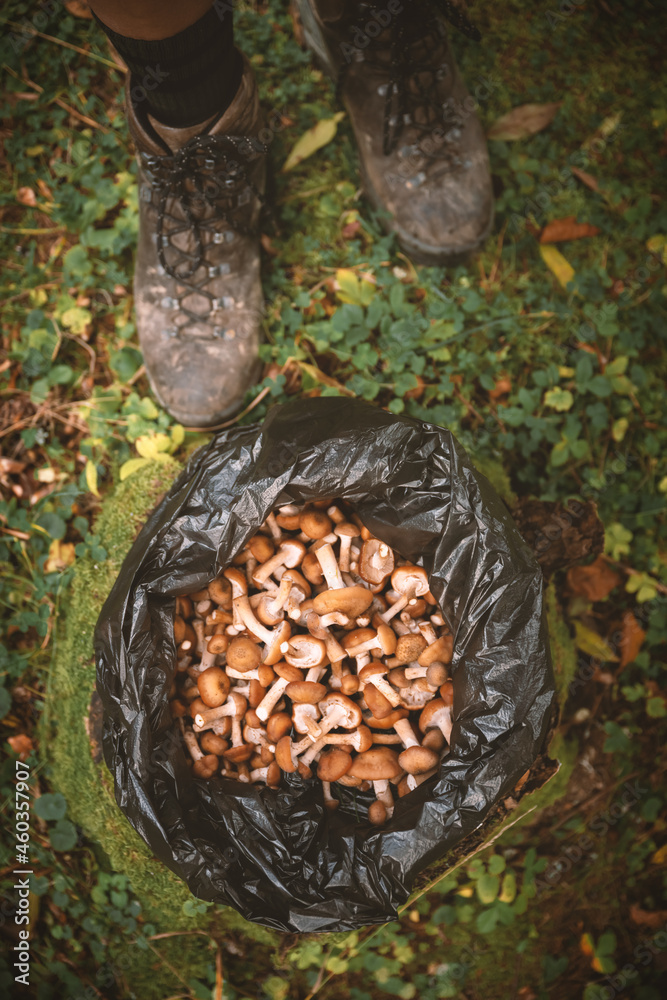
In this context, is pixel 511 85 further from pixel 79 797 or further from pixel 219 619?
pixel 79 797

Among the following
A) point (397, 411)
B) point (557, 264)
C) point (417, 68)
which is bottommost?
point (397, 411)

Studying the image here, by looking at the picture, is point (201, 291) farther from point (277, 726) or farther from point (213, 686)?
point (277, 726)

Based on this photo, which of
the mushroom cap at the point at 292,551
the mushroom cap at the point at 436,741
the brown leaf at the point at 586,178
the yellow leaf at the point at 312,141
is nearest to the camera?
the mushroom cap at the point at 436,741

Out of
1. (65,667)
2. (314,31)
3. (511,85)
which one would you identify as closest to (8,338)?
(65,667)

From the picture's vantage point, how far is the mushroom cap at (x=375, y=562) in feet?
7.39

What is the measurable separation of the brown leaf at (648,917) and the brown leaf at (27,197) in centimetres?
438

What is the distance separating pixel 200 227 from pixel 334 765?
2.16 meters

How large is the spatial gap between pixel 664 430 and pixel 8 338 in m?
3.20

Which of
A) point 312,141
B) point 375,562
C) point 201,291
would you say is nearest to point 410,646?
point 375,562

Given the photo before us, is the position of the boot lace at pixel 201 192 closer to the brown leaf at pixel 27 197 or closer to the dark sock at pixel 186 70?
the dark sock at pixel 186 70

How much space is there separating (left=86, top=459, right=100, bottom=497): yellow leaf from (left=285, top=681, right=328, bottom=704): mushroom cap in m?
1.28

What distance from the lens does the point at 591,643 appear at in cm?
265
